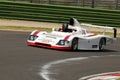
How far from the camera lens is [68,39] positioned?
1867 centimetres

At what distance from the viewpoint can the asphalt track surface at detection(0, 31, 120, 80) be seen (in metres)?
12.3

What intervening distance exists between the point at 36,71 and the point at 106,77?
5.97ft

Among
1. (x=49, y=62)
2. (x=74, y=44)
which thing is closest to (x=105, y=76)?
(x=49, y=62)

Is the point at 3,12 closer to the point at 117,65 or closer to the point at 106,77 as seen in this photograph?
the point at 117,65

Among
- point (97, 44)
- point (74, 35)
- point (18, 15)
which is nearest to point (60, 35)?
point (74, 35)

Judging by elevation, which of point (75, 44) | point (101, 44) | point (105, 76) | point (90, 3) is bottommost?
point (101, 44)

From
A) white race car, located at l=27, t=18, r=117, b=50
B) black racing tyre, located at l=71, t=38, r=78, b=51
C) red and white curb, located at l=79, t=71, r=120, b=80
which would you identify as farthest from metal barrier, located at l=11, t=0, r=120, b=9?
red and white curb, located at l=79, t=71, r=120, b=80

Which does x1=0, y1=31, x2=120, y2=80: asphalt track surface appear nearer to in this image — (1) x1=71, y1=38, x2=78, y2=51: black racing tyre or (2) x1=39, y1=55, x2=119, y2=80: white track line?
(2) x1=39, y1=55, x2=119, y2=80: white track line

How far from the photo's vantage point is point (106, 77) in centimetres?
1259

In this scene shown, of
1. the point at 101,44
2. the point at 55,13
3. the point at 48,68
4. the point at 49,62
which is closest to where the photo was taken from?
the point at 48,68

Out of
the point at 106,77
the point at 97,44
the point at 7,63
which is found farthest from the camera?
the point at 97,44

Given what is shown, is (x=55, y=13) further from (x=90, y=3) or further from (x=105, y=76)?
(x=105, y=76)

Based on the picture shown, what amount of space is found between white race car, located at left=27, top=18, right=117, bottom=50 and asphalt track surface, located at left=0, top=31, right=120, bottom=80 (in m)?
0.33

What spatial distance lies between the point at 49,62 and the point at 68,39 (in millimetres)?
3696
